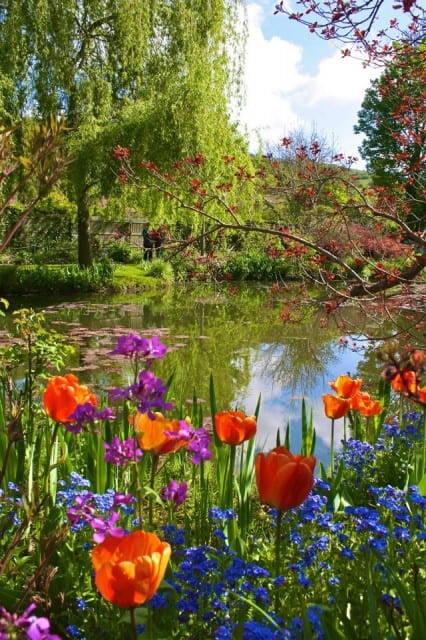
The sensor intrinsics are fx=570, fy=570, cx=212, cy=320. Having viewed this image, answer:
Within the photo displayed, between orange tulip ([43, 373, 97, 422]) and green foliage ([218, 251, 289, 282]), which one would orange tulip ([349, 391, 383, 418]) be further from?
green foliage ([218, 251, 289, 282])

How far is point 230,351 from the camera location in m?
8.00

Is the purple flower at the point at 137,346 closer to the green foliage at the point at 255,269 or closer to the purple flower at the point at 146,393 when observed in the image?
the purple flower at the point at 146,393

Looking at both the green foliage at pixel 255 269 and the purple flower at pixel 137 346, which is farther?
the green foliage at pixel 255 269

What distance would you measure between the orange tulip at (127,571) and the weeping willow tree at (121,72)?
1046 cm

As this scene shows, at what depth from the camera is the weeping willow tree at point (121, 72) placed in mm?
10828

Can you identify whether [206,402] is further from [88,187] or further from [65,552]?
[88,187]

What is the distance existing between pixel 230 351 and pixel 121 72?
7211mm

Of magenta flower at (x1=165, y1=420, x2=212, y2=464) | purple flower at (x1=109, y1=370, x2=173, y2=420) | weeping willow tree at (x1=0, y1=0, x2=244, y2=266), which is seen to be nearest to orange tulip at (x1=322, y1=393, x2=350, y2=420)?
magenta flower at (x1=165, y1=420, x2=212, y2=464)

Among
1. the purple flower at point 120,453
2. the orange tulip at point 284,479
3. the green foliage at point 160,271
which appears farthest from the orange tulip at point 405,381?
the green foliage at point 160,271

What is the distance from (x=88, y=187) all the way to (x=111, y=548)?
38.0 ft

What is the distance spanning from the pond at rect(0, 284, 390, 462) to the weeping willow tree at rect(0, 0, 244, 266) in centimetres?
285

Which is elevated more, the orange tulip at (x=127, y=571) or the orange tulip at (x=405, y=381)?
the orange tulip at (x=405, y=381)

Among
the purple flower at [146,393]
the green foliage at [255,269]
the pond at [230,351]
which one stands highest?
the purple flower at [146,393]

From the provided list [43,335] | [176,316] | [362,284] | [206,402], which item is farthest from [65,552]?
[176,316]
